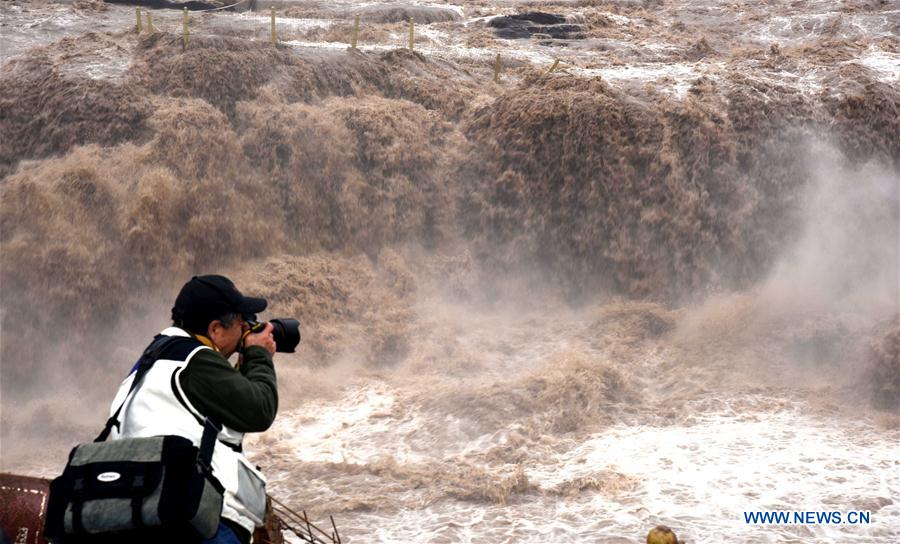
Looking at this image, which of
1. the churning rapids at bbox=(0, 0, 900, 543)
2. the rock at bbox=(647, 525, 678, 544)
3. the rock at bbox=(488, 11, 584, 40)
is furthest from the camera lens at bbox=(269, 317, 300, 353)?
the rock at bbox=(488, 11, 584, 40)

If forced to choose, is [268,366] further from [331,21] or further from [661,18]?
[661,18]

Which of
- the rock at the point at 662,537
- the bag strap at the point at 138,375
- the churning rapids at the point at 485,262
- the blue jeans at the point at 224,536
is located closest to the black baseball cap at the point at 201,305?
the bag strap at the point at 138,375

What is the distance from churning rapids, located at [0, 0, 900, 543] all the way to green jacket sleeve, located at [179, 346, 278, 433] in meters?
4.67

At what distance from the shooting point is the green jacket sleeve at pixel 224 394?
259 cm

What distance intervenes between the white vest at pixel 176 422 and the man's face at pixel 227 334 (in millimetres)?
181

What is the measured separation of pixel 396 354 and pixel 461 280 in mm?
1646

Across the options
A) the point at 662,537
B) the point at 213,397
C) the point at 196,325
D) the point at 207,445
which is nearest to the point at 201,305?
the point at 196,325

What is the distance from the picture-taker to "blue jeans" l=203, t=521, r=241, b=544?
2.59m

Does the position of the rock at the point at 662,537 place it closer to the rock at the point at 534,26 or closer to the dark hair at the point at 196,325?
the dark hair at the point at 196,325

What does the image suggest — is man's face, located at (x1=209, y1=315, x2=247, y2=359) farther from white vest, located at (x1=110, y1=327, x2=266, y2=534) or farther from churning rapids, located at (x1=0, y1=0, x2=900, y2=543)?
churning rapids, located at (x1=0, y1=0, x2=900, y2=543)

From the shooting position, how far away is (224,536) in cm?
263

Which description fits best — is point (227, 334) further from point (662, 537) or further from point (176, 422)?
point (662, 537)

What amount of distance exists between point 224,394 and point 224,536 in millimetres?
435

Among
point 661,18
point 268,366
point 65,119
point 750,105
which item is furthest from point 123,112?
point 661,18
